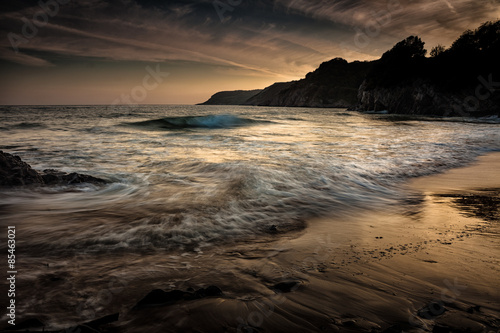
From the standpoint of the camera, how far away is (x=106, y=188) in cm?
539

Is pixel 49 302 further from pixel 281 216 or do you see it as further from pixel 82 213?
pixel 281 216

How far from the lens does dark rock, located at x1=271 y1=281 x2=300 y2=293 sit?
1998mm

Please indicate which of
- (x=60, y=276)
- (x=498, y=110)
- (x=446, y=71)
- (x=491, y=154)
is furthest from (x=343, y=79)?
(x=60, y=276)

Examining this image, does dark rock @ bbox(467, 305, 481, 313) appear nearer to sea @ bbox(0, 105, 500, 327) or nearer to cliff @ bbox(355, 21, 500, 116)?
sea @ bbox(0, 105, 500, 327)

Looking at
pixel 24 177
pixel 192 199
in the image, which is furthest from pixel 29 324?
pixel 24 177

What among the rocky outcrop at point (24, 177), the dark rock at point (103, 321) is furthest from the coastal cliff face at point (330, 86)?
the dark rock at point (103, 321)

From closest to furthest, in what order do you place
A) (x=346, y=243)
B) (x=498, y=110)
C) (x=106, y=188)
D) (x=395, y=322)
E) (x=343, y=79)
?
(x=395, y=322) → (x=346, y=243) → (x=106, y=188) → (x=498, y=110) → (x=343, y=79)

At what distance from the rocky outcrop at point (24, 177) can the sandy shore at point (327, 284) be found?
3769 millimetres

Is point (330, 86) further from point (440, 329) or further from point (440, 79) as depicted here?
point (440, 329)

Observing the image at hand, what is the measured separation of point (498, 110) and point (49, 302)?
64.8 m

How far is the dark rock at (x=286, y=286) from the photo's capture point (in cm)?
200

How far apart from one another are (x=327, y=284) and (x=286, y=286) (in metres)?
0.33

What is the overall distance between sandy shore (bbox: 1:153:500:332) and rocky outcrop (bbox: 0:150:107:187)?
3.77 metres

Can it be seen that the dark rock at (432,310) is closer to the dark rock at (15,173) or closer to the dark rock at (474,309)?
the dark rock at (474,309)
